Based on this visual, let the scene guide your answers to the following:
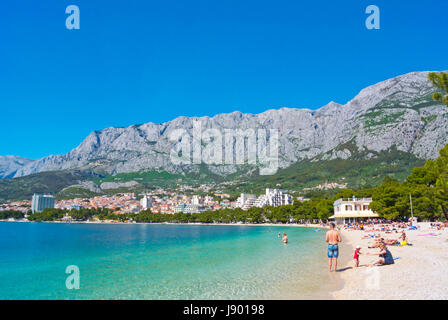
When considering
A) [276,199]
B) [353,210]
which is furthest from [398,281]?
[276,199]

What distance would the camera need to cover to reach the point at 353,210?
3061 inches

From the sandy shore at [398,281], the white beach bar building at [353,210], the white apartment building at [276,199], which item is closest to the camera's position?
the sandy shore at [398,281]

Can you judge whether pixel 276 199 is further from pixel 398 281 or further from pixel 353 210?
pixel 398 281

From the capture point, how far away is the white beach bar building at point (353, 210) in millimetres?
75625

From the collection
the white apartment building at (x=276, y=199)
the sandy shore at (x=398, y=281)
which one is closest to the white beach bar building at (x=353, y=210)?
the sandy shore at (x=398, y=281)

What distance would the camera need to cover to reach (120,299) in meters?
13.2

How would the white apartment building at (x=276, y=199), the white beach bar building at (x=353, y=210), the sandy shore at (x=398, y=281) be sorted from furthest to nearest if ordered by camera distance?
the white apartment building at (x=276, y=199) → the white beach bar building at (x=353, y=210) → the sandy shore at (x=398, y=281)

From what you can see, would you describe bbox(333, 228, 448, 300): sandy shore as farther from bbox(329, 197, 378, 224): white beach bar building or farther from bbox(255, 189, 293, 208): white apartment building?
bbox(255, 189, 293, 208): white apartment building

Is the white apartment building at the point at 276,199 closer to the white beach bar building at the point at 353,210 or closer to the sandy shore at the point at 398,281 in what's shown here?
the white beach bar building at the point at 353,210
